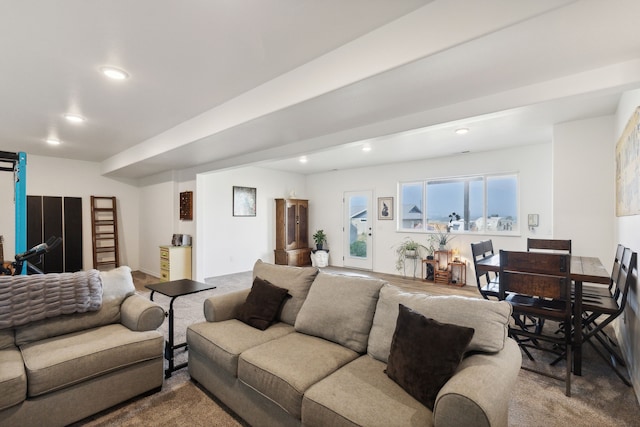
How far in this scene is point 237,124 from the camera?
117 inches

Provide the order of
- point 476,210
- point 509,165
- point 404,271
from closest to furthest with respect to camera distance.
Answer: point 509,165, point 476,210, point 404,271

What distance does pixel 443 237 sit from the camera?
588 centimetres

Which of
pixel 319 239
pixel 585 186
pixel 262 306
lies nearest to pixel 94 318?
pixel 262 306

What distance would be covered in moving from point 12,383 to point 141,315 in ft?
2.46

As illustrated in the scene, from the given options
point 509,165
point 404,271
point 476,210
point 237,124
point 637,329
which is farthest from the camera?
point 404,271

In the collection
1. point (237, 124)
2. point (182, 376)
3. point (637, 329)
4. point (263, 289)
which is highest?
point (237, 124)

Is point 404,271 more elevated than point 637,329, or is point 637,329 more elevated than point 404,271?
point 637,329

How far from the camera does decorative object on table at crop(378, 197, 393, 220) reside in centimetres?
671

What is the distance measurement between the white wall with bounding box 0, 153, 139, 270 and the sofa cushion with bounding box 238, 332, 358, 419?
6260 millimetres

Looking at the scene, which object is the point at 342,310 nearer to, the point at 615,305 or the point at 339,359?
the point at 339,359

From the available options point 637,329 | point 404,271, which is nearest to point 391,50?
point 637,329

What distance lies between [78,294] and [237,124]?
1.95m

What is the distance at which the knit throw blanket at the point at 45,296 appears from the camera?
2030 mm

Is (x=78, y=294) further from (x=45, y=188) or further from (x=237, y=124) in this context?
(x=45, y=188)
